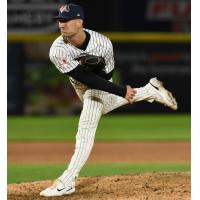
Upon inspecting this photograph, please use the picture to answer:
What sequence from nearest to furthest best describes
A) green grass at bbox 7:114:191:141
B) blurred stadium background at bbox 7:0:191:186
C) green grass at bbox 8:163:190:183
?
1. green grass at bbox 8:163:190:183
2. green grass at bbox 7:114:191:141
3. blurred stadium background at bbox 7:0:191:186

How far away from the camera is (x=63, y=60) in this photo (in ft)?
15.8

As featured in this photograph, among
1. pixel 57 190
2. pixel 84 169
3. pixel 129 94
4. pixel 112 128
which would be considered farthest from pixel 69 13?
pixel 112 128

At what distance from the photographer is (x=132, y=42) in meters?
14.2

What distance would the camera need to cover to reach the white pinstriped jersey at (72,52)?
482 cm

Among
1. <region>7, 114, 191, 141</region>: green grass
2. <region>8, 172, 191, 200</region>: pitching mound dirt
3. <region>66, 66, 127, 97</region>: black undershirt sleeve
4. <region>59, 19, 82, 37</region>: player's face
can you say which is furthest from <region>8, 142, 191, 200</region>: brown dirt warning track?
<region>7, 114, 191, 141</region>: green grass

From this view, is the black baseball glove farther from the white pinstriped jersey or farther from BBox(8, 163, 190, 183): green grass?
BBox(8, 163, 190, 183): green grass

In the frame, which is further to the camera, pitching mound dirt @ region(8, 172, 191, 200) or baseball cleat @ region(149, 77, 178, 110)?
baseball cleat @ region(149, 77, 178, 110)

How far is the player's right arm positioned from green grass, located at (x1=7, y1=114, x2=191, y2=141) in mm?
5789

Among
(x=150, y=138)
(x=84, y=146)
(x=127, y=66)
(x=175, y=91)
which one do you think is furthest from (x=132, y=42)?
(x=84, y=146)

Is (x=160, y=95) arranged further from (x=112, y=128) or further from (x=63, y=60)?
(x=112, y=128)

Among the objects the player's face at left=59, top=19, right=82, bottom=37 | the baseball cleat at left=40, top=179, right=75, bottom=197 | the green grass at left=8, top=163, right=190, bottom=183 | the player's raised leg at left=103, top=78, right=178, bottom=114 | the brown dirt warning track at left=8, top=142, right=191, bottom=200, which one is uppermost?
the player's face at left=59, top=19, right=82, bottom=37

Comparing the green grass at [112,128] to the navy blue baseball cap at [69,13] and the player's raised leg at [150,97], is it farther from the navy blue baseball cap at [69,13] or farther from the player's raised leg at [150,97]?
the navy blue baseball cap at [69,13]

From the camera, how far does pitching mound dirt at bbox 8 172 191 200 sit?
4.94 meters

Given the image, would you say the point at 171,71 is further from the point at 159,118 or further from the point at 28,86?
the point at 28,86
